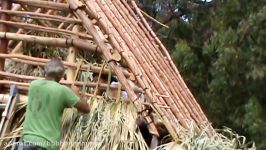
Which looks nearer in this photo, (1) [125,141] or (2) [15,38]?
(1) [125,141]

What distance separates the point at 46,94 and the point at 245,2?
5274 millimetres

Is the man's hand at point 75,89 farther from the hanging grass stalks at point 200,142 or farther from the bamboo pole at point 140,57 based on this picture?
the hanging grass stalks at point 200,142

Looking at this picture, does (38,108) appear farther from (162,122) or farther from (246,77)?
(246,77)

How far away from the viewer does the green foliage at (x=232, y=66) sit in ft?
31.1

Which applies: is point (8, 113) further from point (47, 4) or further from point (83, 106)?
point (47, 4)

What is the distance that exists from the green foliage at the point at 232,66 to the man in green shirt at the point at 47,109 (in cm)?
433

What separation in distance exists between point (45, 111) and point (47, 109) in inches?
0.8

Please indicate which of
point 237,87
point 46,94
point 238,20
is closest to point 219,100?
point 237,87

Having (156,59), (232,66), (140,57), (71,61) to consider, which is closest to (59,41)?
(71,61)

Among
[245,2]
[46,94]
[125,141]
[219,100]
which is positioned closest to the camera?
[46,94]

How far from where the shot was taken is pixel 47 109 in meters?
5.34

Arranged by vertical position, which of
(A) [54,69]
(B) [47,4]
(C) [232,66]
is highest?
(B) [47,4]

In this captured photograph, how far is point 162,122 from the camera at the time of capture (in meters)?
5.80

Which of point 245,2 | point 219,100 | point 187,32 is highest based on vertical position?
point 245,2
